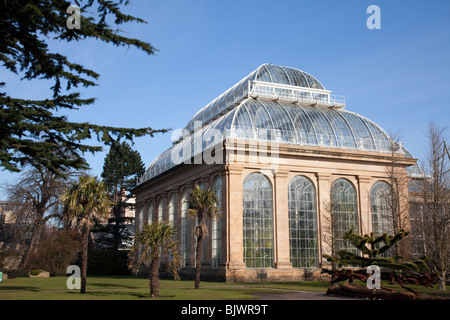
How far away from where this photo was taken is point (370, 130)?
4825cm

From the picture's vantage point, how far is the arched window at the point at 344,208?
44281 millimetres

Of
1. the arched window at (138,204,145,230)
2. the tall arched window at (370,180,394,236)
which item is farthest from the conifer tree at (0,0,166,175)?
the arched window at (138,204,145,230)

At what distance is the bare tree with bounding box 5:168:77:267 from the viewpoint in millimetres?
55844

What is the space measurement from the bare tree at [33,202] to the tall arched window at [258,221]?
26.1 m

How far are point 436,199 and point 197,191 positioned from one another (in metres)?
16.9

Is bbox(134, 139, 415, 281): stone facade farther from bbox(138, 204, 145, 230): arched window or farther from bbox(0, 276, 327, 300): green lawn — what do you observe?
bbox(138, 204, 145, 230): arched window

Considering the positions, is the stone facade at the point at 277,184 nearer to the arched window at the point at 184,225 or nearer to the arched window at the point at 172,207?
the arched window at the point at 184,225

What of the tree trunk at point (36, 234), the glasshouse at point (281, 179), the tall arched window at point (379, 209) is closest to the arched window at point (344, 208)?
the glasshouse at point (281, 179)

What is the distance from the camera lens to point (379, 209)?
46656 millimetres

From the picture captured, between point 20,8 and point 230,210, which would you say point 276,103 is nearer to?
point 230,210

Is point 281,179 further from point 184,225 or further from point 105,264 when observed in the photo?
point 105,264

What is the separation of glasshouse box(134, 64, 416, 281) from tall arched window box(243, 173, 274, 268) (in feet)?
0.29

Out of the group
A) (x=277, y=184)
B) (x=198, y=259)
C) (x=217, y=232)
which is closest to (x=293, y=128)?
(x=277, y=184)
